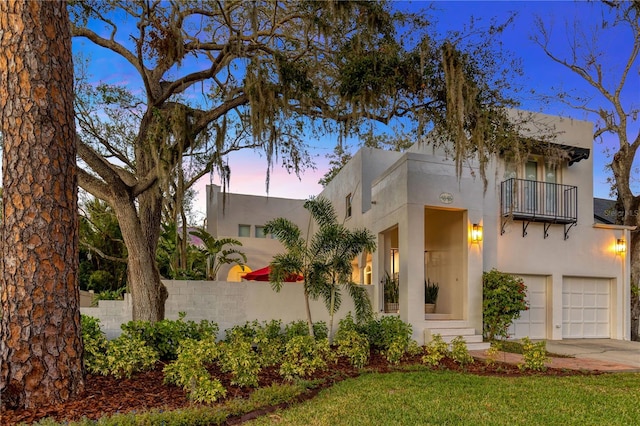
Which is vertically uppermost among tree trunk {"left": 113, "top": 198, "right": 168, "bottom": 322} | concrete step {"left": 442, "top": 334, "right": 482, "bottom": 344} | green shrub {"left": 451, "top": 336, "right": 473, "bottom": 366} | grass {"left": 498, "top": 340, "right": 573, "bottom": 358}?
tree trunk {"left": 113, "top": 198, "right": 168, "bottom": 322}

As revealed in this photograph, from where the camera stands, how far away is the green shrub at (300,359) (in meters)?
6.20

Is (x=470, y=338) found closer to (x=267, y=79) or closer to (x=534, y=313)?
(x=534, y=313)

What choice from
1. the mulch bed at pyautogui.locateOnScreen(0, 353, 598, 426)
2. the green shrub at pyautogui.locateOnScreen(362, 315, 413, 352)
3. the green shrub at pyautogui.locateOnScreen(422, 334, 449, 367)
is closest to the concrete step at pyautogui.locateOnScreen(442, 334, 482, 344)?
the green shrub at pyautogui.locateOnScreen(362, 315, 413, 352)

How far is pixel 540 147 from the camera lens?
11156 millimetres

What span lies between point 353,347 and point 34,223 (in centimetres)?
491

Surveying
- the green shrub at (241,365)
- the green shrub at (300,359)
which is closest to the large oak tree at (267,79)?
the green shrub at (241,365)

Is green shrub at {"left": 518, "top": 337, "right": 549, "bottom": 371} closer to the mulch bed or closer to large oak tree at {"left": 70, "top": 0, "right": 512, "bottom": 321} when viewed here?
the mulch bed

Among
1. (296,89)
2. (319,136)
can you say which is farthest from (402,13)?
(319,136)

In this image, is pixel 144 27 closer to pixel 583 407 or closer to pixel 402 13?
pixel 402 13

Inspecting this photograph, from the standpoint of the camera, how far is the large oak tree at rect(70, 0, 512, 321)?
7.48m

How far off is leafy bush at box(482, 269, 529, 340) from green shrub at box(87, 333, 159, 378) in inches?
274

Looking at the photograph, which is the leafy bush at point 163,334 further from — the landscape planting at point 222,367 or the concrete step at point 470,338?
the concrete step at point 470,338

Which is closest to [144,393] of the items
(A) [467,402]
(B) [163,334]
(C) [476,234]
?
(B) [163,334]

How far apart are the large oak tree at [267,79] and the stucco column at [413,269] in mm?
1833
